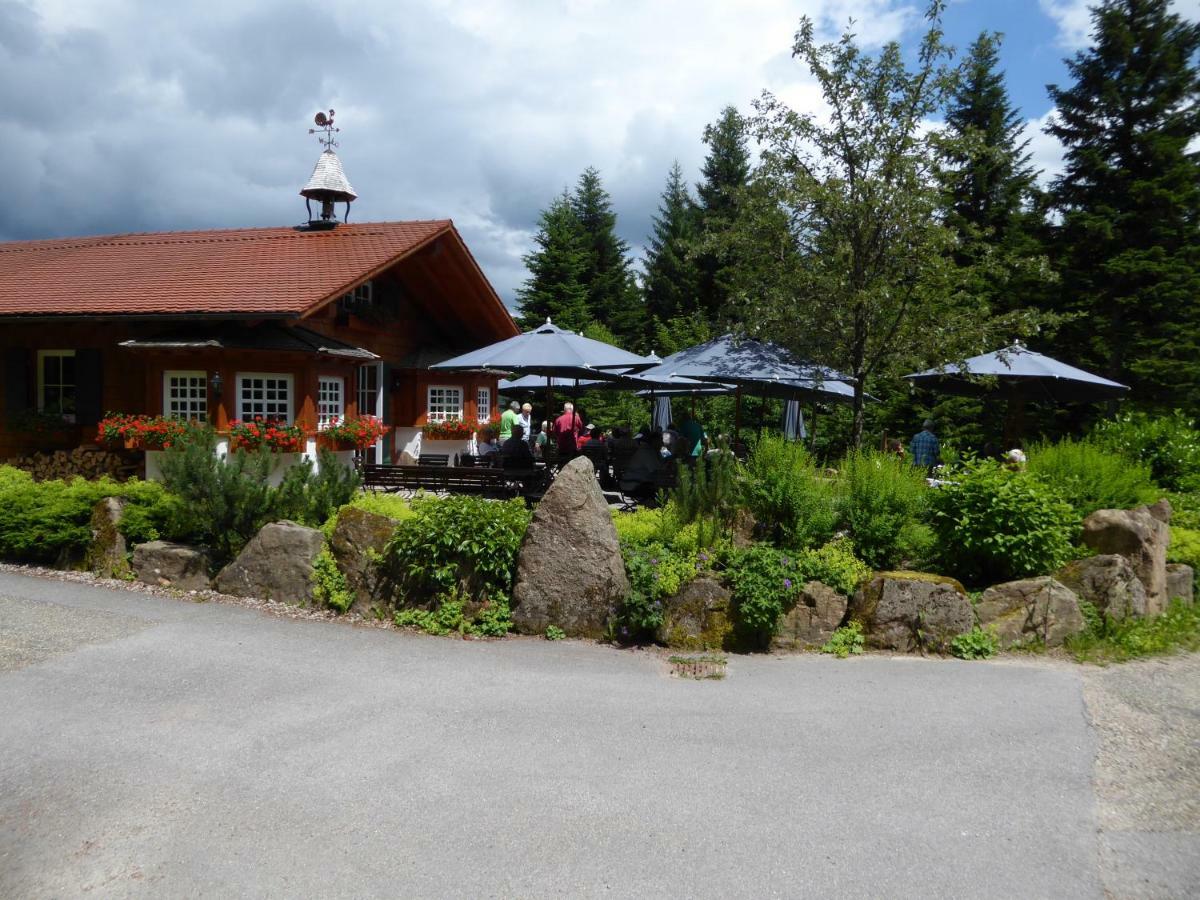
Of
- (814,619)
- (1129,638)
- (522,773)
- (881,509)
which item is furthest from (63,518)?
(1129,638)

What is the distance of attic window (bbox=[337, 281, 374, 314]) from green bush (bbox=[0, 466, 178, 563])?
20.2 feet

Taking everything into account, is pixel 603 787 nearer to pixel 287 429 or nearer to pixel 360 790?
pixel 360 790

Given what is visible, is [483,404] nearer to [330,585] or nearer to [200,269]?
[200,269]

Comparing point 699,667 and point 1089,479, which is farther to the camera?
point 1089,479

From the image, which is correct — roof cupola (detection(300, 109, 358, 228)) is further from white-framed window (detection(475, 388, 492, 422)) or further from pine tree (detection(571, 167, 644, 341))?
pine tree (detection(571, 167, 644, 341))

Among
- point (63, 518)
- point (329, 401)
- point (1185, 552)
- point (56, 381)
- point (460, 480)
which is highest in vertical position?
point (56, 381)

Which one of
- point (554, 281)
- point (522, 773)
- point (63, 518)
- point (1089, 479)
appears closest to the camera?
point (522, 773)

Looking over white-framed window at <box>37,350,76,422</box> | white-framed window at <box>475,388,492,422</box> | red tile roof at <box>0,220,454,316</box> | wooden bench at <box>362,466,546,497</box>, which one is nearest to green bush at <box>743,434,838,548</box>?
wooden bench at <box>362,466,546,497</box>

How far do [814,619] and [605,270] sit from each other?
3147cm

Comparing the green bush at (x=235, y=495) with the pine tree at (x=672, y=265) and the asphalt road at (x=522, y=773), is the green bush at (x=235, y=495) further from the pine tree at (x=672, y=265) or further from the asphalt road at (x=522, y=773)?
the pine tree at (x=672, y=265)

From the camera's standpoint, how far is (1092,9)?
2078 centimetres

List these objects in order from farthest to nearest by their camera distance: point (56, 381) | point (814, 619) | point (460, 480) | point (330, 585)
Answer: point (56, 381) → point (460, 480) → point (330, 585) → point (814, 619)

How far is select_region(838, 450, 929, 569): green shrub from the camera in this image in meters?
7.45

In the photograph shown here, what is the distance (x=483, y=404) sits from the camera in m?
19.3
